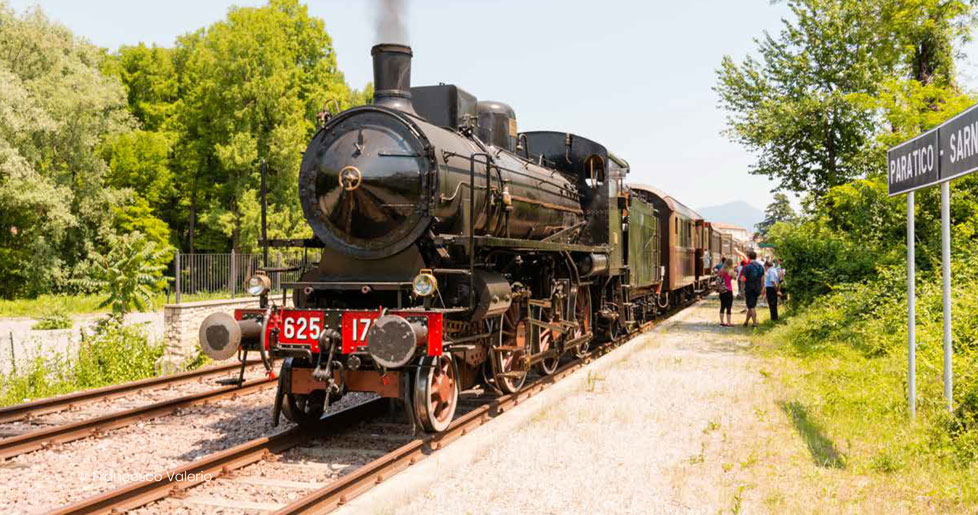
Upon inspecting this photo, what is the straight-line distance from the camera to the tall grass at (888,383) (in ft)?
18.0

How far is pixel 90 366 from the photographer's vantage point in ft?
35.3

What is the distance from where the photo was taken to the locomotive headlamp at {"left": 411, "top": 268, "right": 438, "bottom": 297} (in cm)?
627

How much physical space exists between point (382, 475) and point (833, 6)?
835 inches

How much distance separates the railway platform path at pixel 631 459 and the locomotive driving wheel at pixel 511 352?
369 mm

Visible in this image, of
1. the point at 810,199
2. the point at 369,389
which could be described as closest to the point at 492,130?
the point at 369,389

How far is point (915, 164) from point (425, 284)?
14.5 ft

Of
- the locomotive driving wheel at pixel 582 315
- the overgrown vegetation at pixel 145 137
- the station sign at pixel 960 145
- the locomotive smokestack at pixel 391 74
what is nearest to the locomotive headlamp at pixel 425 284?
the locomotive smokestack at pixel 391 74

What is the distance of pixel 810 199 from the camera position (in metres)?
22.3

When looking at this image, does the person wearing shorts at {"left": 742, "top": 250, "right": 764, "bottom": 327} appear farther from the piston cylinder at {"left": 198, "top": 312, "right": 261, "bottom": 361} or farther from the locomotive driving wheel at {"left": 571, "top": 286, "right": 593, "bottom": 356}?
the piston cylinder at {"left": 198, "top": 312, "right": 261, "bottom": 361}

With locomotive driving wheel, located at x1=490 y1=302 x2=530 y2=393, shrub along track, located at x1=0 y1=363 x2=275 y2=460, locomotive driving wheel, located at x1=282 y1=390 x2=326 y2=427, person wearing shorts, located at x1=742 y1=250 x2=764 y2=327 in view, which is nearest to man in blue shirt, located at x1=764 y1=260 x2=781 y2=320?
person wearing shorts, located at x1=742 y1=250 x2=764 y2=327

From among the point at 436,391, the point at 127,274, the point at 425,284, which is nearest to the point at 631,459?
the point at 436,391

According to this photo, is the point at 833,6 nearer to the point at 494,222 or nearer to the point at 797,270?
the point at 797,270

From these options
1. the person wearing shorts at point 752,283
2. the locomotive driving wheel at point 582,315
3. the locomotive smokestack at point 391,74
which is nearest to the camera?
the locomotive smokestack at point 391,74

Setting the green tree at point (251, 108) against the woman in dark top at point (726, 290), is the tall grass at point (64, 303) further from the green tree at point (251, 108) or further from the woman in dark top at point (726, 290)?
the woman in dark top at point (726, 290)
